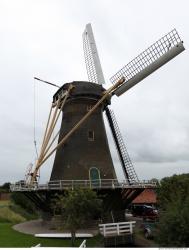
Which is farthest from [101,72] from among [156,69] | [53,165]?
[53,165]

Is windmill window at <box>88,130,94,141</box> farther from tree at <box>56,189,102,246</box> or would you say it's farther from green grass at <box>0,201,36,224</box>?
green grass at <box>0,201,36,224</box>

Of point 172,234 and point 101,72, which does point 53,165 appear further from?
point 172,234

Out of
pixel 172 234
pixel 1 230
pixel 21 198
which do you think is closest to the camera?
pixel 172 234

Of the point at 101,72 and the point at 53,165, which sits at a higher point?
the point at 101,72

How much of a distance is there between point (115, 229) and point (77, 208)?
2.92 metres

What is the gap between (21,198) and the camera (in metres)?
41.6

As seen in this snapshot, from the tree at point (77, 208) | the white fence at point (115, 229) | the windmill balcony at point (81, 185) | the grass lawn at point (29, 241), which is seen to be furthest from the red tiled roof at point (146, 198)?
the tree at point (77, 208)

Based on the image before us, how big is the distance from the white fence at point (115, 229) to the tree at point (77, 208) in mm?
1207

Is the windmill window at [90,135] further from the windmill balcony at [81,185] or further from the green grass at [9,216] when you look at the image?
the green grass at [9,216]

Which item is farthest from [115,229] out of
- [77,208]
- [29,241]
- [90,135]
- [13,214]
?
[13,214]

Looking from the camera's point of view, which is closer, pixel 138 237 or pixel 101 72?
pixel 138 237

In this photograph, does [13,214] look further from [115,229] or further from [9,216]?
[115,229]

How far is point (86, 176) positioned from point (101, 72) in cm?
1044

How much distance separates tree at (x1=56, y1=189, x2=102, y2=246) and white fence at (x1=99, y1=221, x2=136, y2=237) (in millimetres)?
1207
